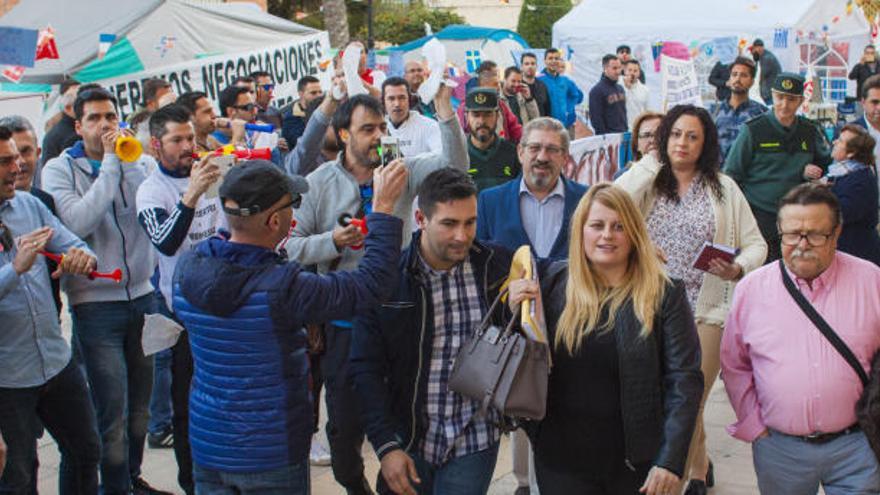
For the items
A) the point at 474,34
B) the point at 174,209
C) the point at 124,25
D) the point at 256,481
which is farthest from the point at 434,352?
the point at 474,34

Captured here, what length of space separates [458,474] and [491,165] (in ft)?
12.8

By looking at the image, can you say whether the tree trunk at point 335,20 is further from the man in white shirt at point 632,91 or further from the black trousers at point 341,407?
the black trousers at point 341,407

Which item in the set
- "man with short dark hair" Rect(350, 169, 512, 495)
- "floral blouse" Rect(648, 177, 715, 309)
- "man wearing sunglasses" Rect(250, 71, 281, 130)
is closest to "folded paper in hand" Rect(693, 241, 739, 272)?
"floral blouse" Rect(648, 177, 715, 309)

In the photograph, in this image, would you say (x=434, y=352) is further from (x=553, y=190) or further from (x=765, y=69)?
(x=765, y=69)

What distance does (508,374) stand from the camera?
11.1 ft

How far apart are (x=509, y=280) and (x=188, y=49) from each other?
539 inches

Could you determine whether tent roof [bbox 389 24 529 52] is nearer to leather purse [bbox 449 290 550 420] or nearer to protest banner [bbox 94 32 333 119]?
protest banner [bbox 94 32 333 119]

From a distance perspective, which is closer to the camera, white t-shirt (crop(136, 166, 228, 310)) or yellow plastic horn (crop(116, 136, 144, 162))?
white t-shirt (crop(136, 166, 228, 310))

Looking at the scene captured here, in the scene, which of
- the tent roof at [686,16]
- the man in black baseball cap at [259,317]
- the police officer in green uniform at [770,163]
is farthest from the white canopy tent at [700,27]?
the man in black baseball cap at [259,317]

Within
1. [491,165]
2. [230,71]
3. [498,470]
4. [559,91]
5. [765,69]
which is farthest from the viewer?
[765,69]

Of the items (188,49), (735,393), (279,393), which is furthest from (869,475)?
(188,49)

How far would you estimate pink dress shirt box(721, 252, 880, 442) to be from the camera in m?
3.84

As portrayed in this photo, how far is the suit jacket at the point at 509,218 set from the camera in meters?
5.09

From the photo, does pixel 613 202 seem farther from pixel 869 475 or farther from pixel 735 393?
pixel 869 475
